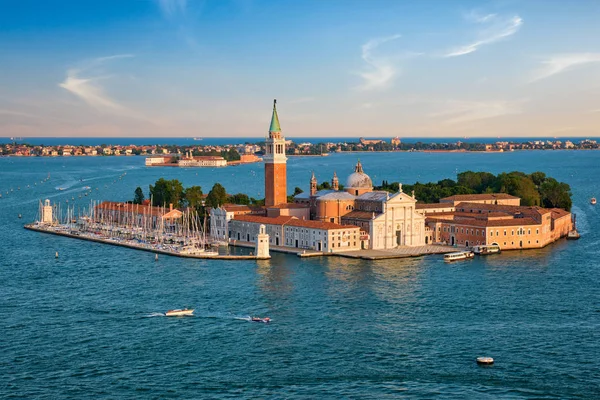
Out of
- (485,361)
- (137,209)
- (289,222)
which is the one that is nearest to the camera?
(485,361)

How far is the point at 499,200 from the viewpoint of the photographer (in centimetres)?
4716

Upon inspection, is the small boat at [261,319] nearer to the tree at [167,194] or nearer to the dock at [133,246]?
the dock at [133,246]

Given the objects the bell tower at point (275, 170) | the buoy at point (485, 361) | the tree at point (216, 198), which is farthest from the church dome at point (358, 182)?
the buoy at point (485, 361)

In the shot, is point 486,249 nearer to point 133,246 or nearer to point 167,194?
point 133,246

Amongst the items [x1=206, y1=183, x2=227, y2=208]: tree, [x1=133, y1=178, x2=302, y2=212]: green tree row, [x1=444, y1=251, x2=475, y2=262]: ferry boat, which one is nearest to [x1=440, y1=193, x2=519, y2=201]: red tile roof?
[x1=133, y1=178, x2=302, y2=212]: green tree row

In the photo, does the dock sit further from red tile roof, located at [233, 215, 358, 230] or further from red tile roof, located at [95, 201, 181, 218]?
red tile roof, located at [95, 201, 181, 218]

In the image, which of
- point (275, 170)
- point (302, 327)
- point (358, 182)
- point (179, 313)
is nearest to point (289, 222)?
point (358, 182)

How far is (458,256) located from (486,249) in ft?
7.55

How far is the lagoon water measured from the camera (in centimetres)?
1867

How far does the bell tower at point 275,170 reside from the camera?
44.4 meters

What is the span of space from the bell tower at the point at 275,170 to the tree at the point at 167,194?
31.3ft

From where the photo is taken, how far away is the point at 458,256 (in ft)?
115

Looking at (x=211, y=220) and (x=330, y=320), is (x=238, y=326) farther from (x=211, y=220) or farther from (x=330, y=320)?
(x=211, y=220)

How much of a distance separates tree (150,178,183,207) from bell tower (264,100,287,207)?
9.53 meters
